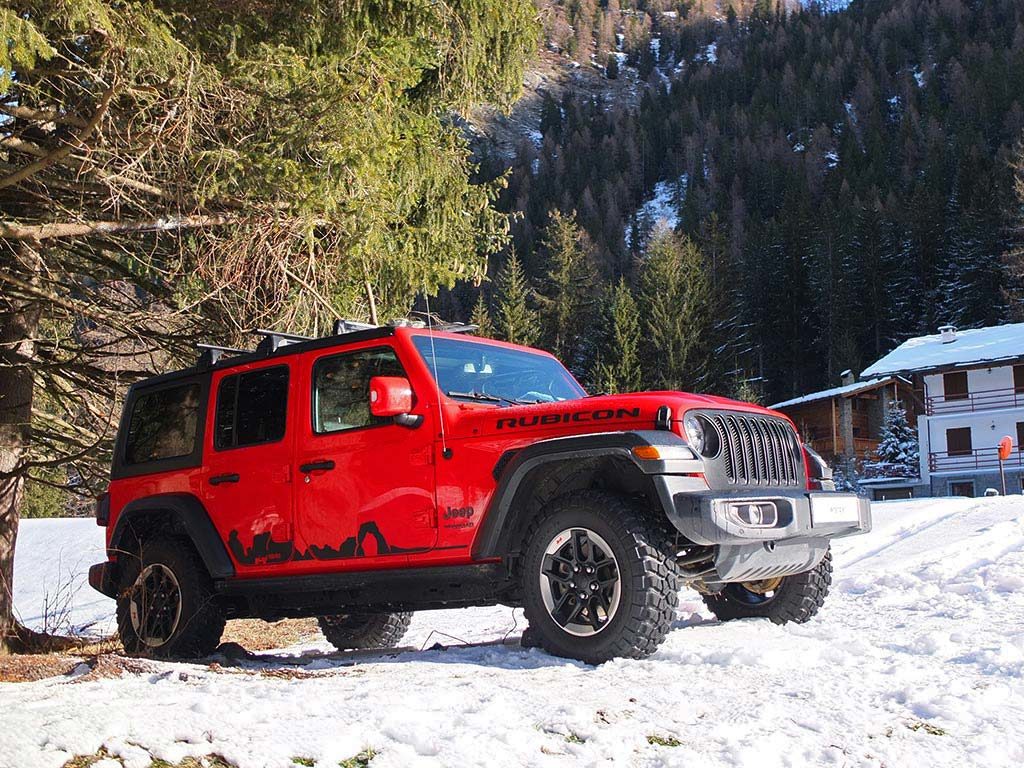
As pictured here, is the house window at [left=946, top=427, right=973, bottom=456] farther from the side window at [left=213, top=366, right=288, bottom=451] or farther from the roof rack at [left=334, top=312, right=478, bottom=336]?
the side window at [left=213, top=366, right=288, bottom=451]

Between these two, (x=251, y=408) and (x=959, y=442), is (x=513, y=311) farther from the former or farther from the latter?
(x=251, y=408)

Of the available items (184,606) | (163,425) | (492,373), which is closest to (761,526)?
(492,373)

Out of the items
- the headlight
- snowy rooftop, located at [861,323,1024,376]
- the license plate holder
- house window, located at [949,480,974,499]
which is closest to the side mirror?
the headlight

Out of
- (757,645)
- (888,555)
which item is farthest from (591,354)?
(757,645)

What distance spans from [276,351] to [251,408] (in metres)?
0.43

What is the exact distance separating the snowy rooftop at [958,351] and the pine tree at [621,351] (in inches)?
536

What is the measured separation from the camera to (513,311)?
204ft

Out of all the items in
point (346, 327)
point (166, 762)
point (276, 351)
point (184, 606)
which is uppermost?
point (346, 327)

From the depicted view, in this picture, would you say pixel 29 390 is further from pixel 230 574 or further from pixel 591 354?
pixel 591 354

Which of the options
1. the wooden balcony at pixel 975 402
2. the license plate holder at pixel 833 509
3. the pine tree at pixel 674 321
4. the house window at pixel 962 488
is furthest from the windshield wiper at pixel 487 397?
the pine tree at pixel 674 321

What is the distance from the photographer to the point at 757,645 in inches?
215

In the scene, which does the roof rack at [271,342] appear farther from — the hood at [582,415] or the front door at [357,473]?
the hood at [582,415]

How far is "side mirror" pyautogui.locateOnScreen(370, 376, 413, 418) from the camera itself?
5.90 metres

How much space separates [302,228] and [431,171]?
1.93 metres
